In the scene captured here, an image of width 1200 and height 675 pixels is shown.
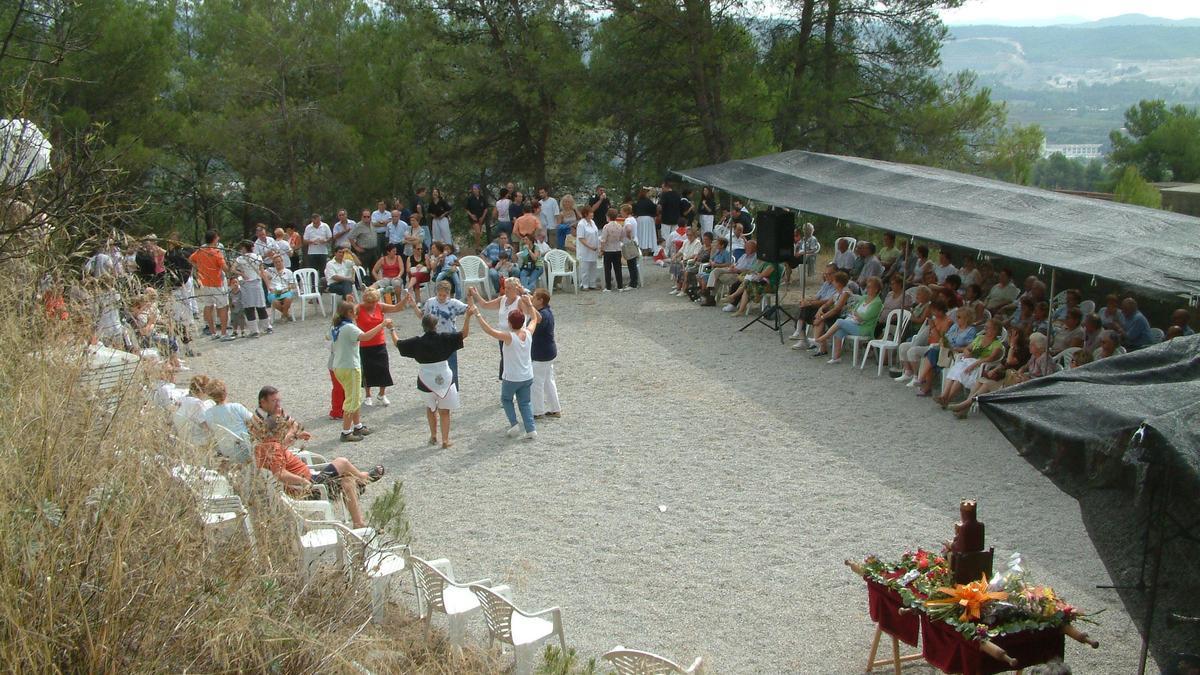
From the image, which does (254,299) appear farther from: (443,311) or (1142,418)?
(1142,418)

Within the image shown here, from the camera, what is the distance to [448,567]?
6641 millimetres

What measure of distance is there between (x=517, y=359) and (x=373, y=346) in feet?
5.80

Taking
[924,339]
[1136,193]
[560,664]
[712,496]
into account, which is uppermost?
[1136,193]

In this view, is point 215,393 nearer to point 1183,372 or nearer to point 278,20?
point 1183,372

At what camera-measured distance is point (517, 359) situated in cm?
962

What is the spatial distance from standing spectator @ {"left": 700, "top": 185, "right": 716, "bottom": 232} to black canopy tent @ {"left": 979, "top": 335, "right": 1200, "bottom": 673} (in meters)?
12.9

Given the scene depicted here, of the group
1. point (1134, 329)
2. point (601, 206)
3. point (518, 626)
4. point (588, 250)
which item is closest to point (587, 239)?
point (588, 250)

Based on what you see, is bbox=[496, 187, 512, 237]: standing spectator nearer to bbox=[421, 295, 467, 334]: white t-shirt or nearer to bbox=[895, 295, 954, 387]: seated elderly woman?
bbox=[421, 295, 467, 334]: white t-shirt

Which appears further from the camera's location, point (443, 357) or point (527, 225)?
point (527, 225)

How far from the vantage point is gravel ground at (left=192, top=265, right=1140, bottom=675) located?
6.47m

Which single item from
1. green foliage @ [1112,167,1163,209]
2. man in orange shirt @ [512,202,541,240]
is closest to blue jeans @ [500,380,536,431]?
man in orange shirt @ [512,202,541,240]

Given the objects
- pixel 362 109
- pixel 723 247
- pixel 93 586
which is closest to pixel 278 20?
pixel 362 109

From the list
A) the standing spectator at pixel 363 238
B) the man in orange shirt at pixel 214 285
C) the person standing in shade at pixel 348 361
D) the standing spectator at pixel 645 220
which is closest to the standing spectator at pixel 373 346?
the person standing in shade at pixel 348 361

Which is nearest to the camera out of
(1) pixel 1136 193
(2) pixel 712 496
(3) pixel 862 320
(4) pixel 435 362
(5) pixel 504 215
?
(2) pixel 712 496
